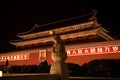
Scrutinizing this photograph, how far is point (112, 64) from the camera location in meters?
15.2

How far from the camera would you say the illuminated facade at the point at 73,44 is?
19.0 m

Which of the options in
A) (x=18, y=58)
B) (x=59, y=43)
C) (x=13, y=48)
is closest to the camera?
(x=59, y=43)

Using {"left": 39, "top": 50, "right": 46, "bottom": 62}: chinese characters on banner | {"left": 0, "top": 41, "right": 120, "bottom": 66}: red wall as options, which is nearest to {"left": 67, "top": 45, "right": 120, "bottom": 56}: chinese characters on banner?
{"left": 0, "top": 41, "right": 120, "bottom": 66}: red wall

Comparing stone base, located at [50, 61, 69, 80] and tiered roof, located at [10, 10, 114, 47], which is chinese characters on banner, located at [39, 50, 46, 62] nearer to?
tiered roof, located at [10, 10, 114, 47]

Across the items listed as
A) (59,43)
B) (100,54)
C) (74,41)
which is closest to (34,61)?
(74,41)

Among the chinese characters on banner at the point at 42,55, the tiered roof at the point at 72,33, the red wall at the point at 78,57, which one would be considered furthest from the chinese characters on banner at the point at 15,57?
the tiered roof at the point at 72,33

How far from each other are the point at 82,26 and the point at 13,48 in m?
10.3

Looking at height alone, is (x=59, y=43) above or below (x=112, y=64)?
above

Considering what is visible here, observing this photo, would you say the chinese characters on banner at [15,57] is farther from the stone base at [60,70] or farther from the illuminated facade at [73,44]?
the stone base at [60,70]

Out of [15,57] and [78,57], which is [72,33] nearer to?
[78,57]

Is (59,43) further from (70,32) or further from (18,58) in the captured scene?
(18,58)

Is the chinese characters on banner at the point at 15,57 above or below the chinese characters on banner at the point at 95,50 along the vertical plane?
below

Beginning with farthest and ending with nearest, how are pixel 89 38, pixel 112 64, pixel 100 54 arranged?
pixel 89 38
pixel 100 54
pixel 112 64

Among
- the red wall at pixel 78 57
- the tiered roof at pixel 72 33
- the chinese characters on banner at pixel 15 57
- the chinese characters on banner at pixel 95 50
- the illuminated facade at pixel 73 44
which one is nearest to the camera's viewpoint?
the chinese characters on banner at pixel 95 50
